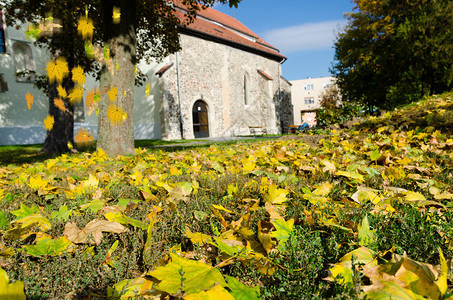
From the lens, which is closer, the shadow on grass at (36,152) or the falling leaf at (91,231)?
the falling leaf at (91,231)

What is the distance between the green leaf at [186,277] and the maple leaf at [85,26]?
32.0 feet

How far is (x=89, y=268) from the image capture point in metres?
1.02

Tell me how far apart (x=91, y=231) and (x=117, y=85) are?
5.44 m

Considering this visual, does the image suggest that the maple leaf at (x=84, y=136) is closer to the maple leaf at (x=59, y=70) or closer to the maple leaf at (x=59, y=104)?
the maple leaf at (x=59, y=70)

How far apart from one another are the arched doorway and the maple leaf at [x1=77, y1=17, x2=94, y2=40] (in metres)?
11.3

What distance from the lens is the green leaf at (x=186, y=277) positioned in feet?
2.57

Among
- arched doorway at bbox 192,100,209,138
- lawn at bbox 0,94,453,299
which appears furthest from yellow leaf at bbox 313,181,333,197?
arched doorway at bbox 192,100,209,138

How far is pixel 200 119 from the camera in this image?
790 inches

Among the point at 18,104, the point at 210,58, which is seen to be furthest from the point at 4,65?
the point at 210,58

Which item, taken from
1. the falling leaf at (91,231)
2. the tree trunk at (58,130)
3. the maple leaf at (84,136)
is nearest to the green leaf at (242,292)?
the falling leaf at (91,231)

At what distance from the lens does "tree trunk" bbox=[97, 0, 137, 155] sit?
5.92m

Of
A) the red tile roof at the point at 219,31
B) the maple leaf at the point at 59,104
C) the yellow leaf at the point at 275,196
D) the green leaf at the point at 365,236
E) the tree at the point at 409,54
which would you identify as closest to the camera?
the green leaf at the point at 365,236

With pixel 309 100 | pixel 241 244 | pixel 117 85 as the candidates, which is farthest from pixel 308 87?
pixel 241 244

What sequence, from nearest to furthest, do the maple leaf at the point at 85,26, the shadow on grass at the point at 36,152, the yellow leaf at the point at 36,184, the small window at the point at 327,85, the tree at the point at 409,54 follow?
the yellow leaf at the point at 36,184 < the shadow on grass at the point at 36,152 < the maple leaf at the point at 85,26 < the tree at the point at 409,54 < the small window at the point at 327,85
